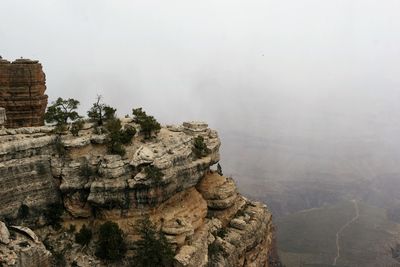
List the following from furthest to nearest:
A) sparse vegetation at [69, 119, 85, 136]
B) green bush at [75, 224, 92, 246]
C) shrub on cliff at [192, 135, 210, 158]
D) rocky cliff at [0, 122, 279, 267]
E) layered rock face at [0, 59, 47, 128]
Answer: layered rock face at [0, 59, 47, 128], shrub on cliff at [192, 135, 210, 158], sparse vegetation at [69, 119, 85, 136], green bush at [75, 224, 92, 246], rocky cliff at [0, 122, 279, 267]

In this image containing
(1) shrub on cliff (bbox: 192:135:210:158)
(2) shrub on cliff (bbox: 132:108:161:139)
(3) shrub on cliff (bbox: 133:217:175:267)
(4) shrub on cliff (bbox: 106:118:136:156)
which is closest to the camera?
(3) shrub on cliff (bbox: 133:217:175:267)

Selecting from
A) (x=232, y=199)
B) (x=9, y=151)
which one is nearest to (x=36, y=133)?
(x=9, y=151)

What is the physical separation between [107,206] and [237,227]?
26112mm

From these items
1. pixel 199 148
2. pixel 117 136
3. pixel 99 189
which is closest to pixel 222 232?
pixel 199 148

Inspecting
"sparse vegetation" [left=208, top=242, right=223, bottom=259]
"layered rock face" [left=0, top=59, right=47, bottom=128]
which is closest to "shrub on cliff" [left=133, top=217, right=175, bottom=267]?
"sparse vegetation" [left=208, top=242, right=223, bottom=259]

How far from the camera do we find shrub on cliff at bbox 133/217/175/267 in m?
67.6

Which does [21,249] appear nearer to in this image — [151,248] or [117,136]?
[151,248]

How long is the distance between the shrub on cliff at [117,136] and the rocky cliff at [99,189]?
3.94ft

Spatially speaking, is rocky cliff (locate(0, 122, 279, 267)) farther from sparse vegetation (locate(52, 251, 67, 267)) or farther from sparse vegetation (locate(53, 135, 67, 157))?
sparse vegetation (locate(52, 251, 67, 267))

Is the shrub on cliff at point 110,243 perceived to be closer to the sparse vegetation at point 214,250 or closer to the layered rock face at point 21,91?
the sparse vegetation at point 214,250

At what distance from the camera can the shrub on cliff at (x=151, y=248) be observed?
2660 inches

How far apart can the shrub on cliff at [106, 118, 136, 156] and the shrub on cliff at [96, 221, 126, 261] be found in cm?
1129

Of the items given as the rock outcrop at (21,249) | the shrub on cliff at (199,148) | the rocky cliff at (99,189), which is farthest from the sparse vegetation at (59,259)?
the shrub on cliff at (199,148)

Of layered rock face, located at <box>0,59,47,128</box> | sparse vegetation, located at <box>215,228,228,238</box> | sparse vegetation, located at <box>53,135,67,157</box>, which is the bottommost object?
sparse vegetation, located at <box>215,228,228,238</box>
